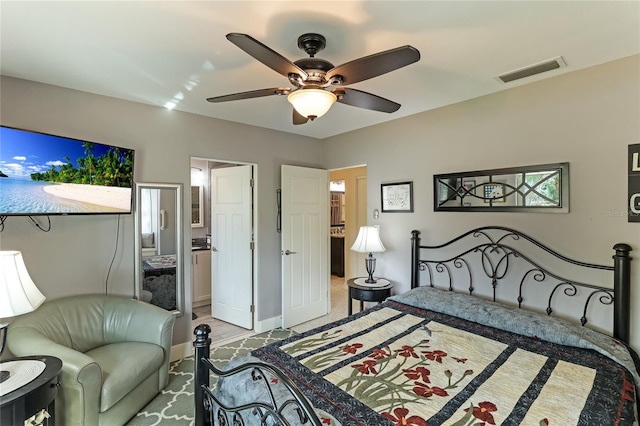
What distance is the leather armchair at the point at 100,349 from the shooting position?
1845 mm

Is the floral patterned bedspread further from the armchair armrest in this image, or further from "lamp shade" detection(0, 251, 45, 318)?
"lamp shade" detection(0, 251, 45, 318)

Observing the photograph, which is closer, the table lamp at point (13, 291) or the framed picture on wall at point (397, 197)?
the table lamp at point (13, 291)

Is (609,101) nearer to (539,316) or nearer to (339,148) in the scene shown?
(539,316)

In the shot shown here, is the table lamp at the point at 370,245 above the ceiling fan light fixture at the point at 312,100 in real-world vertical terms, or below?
below

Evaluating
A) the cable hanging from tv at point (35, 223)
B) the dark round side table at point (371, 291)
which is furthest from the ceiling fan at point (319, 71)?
the dark round side table at point (371, 291)

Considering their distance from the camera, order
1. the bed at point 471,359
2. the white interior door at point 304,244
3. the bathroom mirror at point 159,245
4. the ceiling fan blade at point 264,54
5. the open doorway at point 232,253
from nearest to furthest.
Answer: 1. the ceiling fan blade at point 264,54
2. the bed at point 471,359
3. the bathroom mirror at point 159,245
4. the open doorway at point 232,253
5. the white interior door at point 304,244

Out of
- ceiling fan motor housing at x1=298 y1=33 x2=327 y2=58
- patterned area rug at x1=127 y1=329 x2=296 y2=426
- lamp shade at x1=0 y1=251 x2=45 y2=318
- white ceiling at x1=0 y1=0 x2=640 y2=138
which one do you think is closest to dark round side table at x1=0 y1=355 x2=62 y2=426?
lamp shade at x1=0 y1=251 x2=45 y2=318

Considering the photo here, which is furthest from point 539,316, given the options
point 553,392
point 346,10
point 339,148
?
point 339,148

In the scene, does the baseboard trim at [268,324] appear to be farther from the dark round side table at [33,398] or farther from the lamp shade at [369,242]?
the dark round side table at [33,398]

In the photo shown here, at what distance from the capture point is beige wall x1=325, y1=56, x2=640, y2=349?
209 centimetres

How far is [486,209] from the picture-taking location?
2746 millimetres

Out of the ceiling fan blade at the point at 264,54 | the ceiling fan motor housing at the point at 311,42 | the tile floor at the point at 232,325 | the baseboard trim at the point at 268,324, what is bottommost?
the tile floor at the point at 232,325

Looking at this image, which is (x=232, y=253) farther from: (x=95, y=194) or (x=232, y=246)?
(x=95, y=194)

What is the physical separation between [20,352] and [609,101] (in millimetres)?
4307
